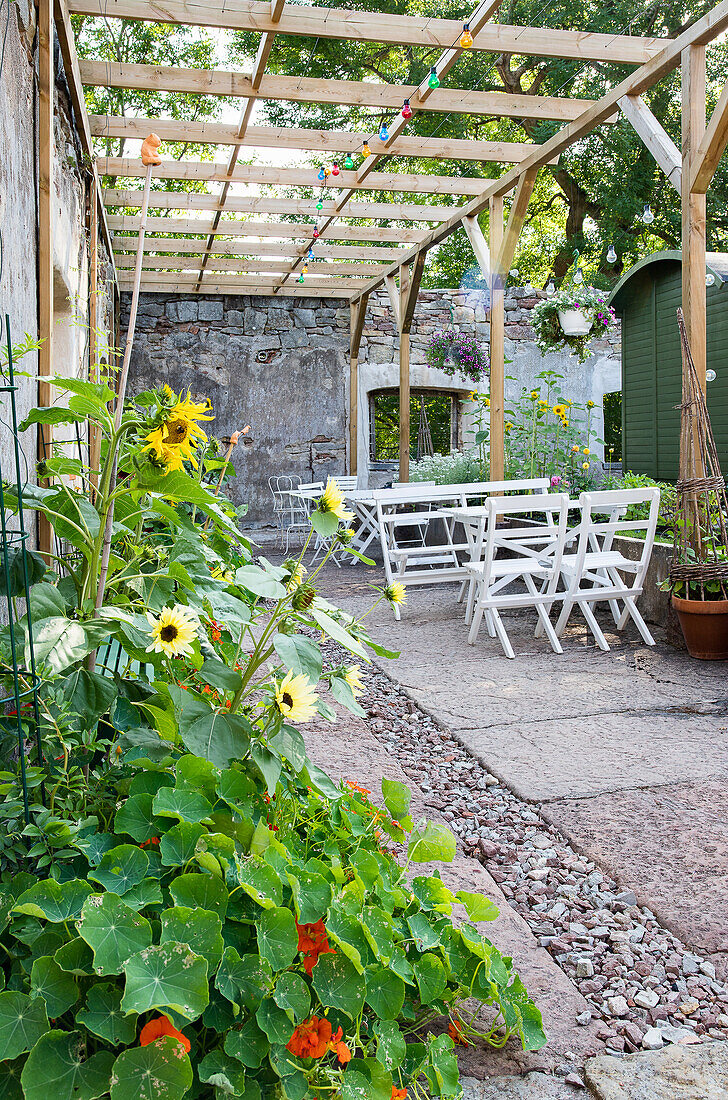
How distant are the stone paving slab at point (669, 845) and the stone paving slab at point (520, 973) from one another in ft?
1.05

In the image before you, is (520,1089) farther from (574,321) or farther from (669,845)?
(574,321)

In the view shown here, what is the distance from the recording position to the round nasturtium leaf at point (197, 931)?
1050 mm

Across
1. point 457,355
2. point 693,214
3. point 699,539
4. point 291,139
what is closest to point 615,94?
point 693,214

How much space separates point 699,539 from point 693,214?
5.07ft

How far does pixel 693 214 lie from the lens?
3.99 meters

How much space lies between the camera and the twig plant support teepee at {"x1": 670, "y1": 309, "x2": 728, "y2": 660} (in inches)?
153

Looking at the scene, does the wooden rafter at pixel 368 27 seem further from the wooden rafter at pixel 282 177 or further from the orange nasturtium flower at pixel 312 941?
the orange nasturtium flower at pixel 312 941

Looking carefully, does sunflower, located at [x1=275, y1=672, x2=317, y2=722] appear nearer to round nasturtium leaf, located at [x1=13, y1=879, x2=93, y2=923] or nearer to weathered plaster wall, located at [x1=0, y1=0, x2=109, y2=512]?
round nasturtium leaf, located at [x1=13, y1=879, x2=93, y2=923]

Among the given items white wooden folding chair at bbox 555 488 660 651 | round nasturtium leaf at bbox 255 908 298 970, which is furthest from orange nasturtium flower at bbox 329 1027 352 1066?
white wooden folding chair at bbox 555 488 660 651

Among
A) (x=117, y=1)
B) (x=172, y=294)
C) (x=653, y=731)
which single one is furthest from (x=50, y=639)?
(x=172, y=294)

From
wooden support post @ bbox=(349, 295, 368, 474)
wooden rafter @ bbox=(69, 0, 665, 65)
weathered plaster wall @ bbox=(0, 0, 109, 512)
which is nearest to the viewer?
weathered plaster wall @ bbox=(0, 0, 109, 512)

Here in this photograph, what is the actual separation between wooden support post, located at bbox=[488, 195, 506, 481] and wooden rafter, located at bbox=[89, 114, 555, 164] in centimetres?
45

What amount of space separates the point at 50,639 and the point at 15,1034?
1.57ft

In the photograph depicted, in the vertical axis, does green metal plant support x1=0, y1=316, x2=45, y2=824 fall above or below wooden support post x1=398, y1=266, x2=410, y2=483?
below
